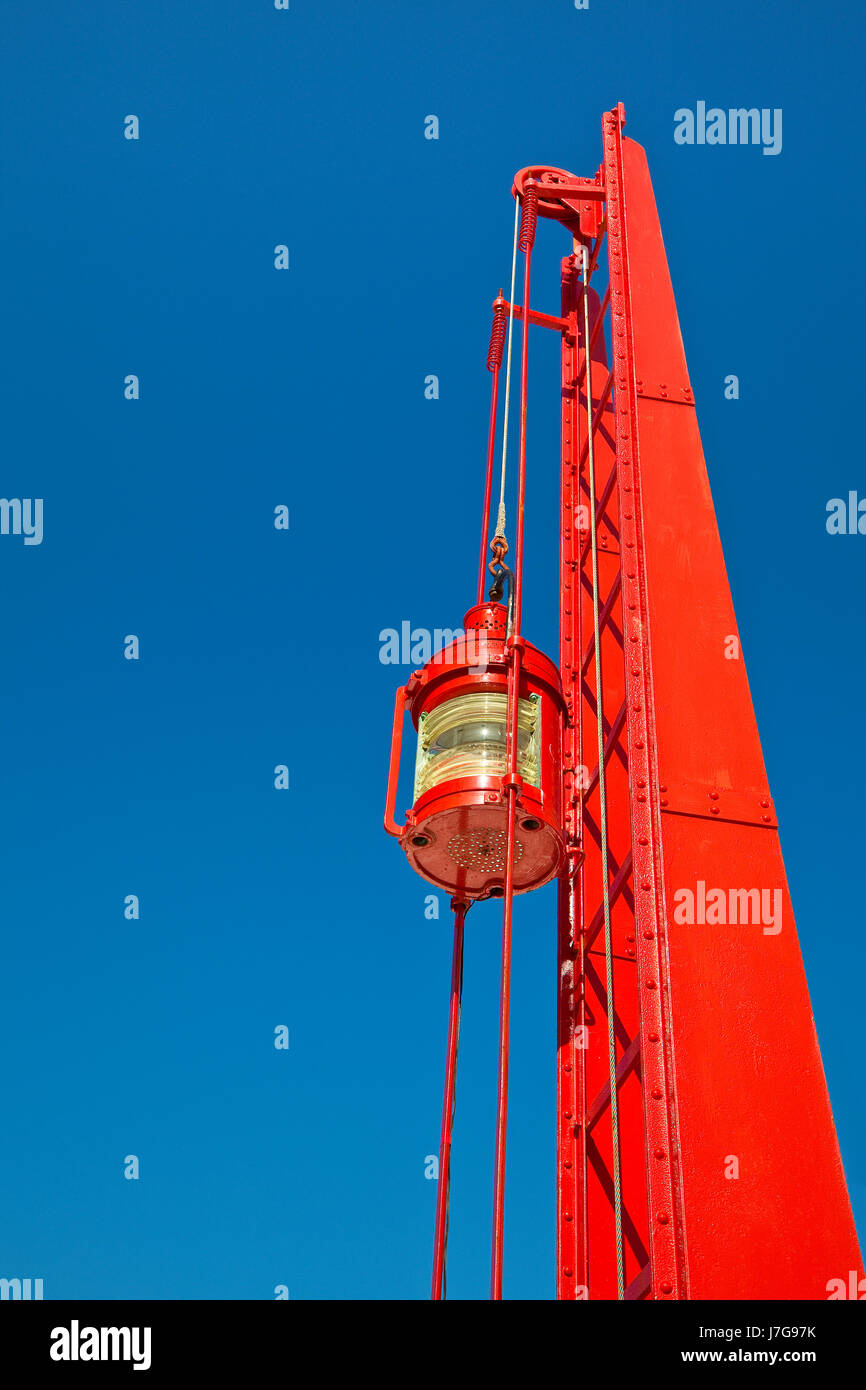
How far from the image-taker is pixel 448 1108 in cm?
499

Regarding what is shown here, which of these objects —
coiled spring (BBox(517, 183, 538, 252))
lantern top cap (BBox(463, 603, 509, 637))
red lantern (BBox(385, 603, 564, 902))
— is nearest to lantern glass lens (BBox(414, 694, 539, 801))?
red lantern (BBox(385, 603, 564, 902))

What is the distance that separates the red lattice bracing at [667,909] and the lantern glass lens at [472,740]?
42 cm

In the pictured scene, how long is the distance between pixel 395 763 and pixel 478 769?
58cm

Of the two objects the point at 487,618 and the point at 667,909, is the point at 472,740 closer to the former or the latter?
the point at 487,618

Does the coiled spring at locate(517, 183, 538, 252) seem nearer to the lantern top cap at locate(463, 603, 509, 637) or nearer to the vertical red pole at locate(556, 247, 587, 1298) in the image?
the vertical red pole at locate(556, 247, 587, 1298)

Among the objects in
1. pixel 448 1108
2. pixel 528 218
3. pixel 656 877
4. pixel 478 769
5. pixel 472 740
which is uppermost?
pixel 528 218

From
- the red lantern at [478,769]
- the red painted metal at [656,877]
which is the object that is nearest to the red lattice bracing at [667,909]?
the red painted metal at [656,877]

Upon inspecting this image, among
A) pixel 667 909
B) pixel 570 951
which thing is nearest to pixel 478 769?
pixel 667 909

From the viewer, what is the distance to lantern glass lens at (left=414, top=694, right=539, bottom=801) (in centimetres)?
513

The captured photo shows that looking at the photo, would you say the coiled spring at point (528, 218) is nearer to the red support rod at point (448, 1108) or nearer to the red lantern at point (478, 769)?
Answer: the red lantern at point (478, 769)
